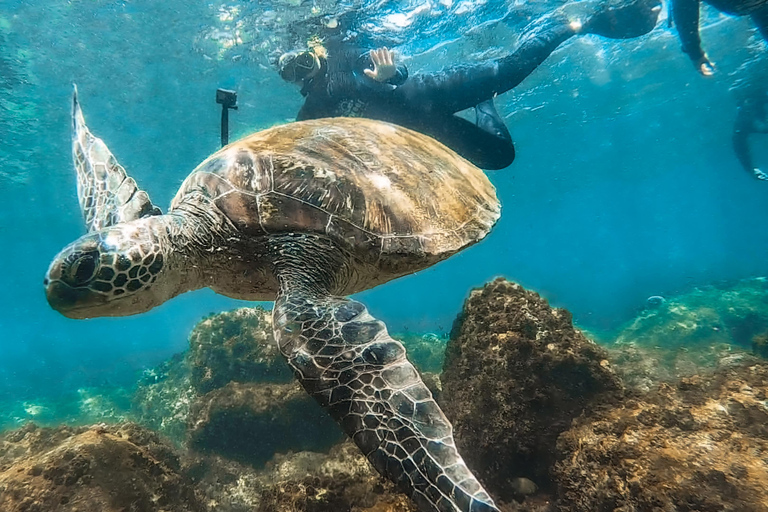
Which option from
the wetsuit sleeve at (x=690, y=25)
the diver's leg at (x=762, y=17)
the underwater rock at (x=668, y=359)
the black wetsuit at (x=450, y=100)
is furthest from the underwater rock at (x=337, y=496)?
the diver's leg at (x=762, y=17)

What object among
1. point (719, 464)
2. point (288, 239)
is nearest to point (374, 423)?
point (288, 239)

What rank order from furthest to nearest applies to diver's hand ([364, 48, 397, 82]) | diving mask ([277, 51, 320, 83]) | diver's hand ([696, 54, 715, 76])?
1. diver's hand ([696, 54, 715, 76])
2. diving mask ([277, 51, 320, 83])
3. diver's hand ([364, 48, 397, 82])

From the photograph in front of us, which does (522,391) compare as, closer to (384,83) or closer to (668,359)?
(384,83)

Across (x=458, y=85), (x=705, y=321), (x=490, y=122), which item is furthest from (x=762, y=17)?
(x=705, y=321)

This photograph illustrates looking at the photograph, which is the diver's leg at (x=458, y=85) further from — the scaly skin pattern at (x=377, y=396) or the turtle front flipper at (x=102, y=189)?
the scaly skin pattern at (x=377, y=396)

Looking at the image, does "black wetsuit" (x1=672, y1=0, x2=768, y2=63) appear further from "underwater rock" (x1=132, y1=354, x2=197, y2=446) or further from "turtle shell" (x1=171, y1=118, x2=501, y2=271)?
"underwater rock" (x1=132, y1=354, x2=197, y2=446)

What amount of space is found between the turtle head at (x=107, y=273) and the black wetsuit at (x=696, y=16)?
38.3 feet

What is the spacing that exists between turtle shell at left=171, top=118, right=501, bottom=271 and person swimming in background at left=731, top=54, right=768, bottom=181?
2106cm

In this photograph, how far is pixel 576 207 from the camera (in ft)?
170

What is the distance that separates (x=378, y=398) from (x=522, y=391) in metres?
1.80

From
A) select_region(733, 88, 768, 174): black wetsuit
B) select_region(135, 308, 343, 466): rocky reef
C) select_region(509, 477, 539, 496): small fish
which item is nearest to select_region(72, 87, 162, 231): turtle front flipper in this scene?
select_region(135, 308, 343, 466): rocky reef

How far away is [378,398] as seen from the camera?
1.84 metres

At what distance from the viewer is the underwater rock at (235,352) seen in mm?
7277

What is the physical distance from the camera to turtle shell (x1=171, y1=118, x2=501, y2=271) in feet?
8.80
